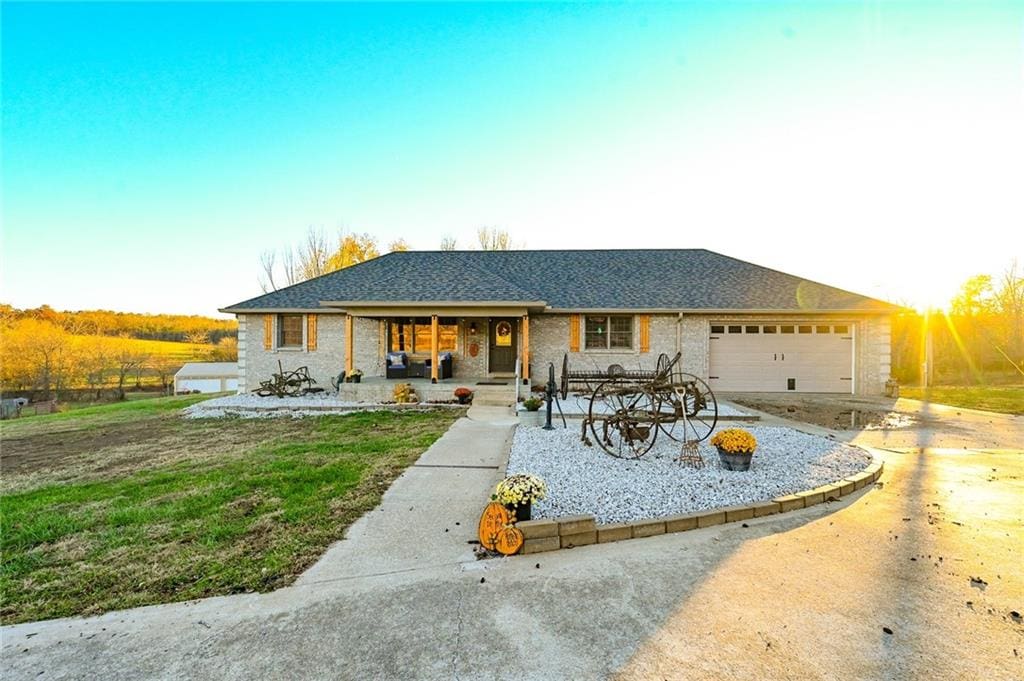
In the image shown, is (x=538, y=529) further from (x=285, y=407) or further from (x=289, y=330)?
(x=289, y=330)

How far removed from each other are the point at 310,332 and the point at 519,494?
12.5 metres

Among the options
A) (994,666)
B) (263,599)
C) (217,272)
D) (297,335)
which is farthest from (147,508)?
(217,272)

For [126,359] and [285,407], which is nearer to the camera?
[285,407]

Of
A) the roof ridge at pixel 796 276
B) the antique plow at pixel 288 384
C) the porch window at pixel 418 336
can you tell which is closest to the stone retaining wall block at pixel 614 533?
the porch window at pixel 418 336

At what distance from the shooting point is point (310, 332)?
46.1ft

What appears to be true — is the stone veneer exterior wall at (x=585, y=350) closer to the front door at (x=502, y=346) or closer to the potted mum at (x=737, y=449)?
the front door at (x=502, y=346)

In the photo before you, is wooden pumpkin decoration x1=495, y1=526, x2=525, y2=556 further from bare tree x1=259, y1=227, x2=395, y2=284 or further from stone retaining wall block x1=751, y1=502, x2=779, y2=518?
bare tree x1=259, y1=227, x2=395, y2=284

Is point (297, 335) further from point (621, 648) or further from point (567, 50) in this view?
point (621, 648)


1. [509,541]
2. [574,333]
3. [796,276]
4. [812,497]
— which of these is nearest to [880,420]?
[812,497]

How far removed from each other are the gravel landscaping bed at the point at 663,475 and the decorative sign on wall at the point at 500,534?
0.66 meters

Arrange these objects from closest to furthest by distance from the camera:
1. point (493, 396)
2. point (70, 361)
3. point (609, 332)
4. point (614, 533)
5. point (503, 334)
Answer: point (614, 533)
point (493, 396)
point (609, 332)
point (503, 334)
point (70, 361)

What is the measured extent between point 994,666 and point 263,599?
13.5ft

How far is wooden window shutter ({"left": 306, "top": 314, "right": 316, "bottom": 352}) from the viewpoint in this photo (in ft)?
46.0

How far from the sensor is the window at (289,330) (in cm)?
1424
